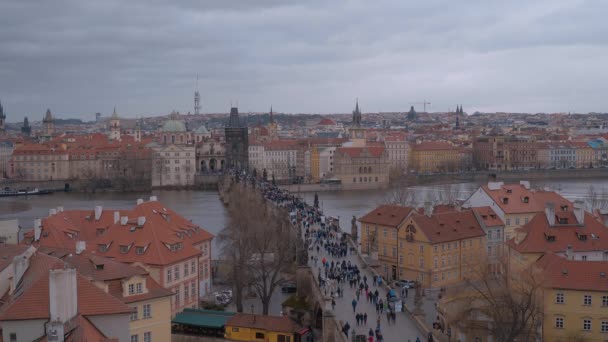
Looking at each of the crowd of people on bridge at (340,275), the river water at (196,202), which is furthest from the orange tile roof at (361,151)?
the crowd of people on bridge at (340,275)

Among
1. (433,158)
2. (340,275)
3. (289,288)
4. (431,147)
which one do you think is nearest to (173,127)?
(431,147)

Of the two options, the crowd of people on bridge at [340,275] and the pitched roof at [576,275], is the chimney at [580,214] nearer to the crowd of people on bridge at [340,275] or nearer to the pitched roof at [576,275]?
the pitched roof at [576,275]

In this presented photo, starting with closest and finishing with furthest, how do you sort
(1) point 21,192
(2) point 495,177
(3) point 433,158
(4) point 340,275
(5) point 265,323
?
(5) point 265,323
(4) point 340,275
(1) point 21,192
(2) point 495,177
(3) point 433,158

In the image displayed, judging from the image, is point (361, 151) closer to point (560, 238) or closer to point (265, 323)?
point (560, 238)

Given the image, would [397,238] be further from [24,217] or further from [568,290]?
[24,217]

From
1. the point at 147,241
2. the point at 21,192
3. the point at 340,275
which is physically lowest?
the point at 21,192

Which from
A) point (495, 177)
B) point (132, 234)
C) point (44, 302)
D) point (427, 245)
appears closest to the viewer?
point (44, 302)
